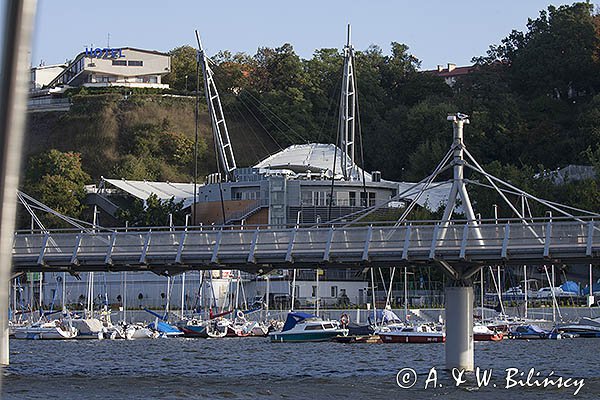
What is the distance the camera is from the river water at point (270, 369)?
45594 mm

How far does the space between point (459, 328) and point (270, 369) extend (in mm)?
17748

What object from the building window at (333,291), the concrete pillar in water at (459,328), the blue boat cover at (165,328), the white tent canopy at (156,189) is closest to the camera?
the concrete pillar in water at (459,328)

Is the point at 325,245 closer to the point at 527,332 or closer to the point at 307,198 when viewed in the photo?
the point at 527,332

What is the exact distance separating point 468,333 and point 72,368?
80.1 ft

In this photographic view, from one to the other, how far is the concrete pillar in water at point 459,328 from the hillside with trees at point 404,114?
8301 cm

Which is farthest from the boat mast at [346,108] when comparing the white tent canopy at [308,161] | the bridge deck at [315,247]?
the bridge deck at [315,247]

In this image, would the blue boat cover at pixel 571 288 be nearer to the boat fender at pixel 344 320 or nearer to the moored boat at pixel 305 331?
the boat fender at pixel 344 320

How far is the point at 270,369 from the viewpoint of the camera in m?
60.4

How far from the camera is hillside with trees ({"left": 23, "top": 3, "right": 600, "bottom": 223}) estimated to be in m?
154

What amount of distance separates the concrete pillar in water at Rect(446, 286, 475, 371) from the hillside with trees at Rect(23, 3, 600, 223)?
83012 mm

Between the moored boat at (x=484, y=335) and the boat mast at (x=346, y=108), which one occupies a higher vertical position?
the boat mast at (x=346, y=108)

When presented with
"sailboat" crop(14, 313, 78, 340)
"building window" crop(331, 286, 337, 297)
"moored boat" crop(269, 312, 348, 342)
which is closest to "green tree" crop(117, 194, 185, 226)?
"building window" crop(331, 286, 337, 297)

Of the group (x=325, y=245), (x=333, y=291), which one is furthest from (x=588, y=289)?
(x=325, y=245)

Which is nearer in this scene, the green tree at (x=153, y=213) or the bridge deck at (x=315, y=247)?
A: the bridge deck at (x=315, y=247)
